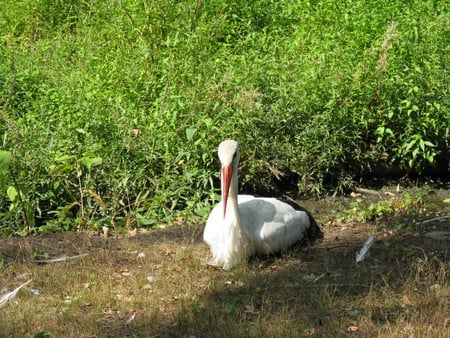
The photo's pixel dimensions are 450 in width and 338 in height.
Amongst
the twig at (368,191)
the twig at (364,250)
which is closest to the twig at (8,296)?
the twig at (364,250)

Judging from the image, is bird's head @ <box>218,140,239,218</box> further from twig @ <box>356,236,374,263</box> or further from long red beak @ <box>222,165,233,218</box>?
twig @ <box>356,236,374,263</box>

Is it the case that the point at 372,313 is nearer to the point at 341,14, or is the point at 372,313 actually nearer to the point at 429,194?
the point at 429,194

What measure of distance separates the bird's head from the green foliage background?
4.60 ft

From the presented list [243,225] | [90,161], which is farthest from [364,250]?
[90,161]

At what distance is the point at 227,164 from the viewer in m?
6.82

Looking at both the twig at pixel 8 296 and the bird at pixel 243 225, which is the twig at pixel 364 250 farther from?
the twig at pixel 8 296

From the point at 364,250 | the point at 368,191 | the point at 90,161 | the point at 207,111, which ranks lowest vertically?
the point at 368,191

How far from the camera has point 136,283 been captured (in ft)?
21.2

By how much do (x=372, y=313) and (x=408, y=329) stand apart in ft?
1.24

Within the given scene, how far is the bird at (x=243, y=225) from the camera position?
6.73 m

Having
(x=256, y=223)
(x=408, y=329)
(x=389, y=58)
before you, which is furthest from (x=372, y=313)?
(x=389, y=58)

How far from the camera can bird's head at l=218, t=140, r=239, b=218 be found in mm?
6750

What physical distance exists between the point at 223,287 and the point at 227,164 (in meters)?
1.06

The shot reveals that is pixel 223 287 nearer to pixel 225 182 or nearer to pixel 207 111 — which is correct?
pixel 225 182
